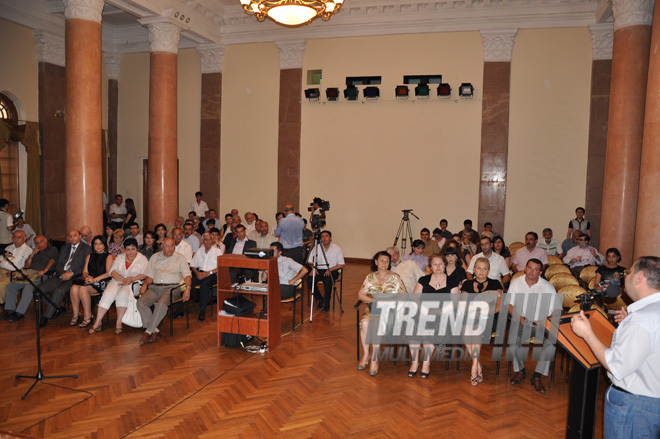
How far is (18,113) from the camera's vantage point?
39.7 feet

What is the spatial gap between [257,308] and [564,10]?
924 centimetres

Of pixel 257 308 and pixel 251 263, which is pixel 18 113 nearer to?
pixel 257 308

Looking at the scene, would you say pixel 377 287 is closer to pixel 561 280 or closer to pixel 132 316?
pixel 561 280

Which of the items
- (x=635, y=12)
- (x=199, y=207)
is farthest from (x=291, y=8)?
(x=199, y=207)

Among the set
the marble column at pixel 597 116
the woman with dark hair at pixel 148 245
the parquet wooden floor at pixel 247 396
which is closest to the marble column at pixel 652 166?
the parquet wooden floor at pixel 247 396

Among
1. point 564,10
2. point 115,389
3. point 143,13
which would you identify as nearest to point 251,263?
point 115,389

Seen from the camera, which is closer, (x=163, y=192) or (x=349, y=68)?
(x=163, y=192)

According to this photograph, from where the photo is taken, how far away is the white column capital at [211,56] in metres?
13.5

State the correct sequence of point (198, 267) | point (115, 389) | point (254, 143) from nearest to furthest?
point (115, 389) < point (198, 267) < point (254, 143)

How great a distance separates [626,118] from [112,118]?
42.9 feet

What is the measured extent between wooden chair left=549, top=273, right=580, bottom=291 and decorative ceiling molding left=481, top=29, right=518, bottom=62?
21.5 feet

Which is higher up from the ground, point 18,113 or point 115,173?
point 18,113

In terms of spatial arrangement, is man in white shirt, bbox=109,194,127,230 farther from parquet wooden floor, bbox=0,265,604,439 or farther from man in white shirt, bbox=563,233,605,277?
man in white shirt, bbox=563,233,605,277

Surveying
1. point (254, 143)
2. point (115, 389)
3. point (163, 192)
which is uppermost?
point (254, 143)
